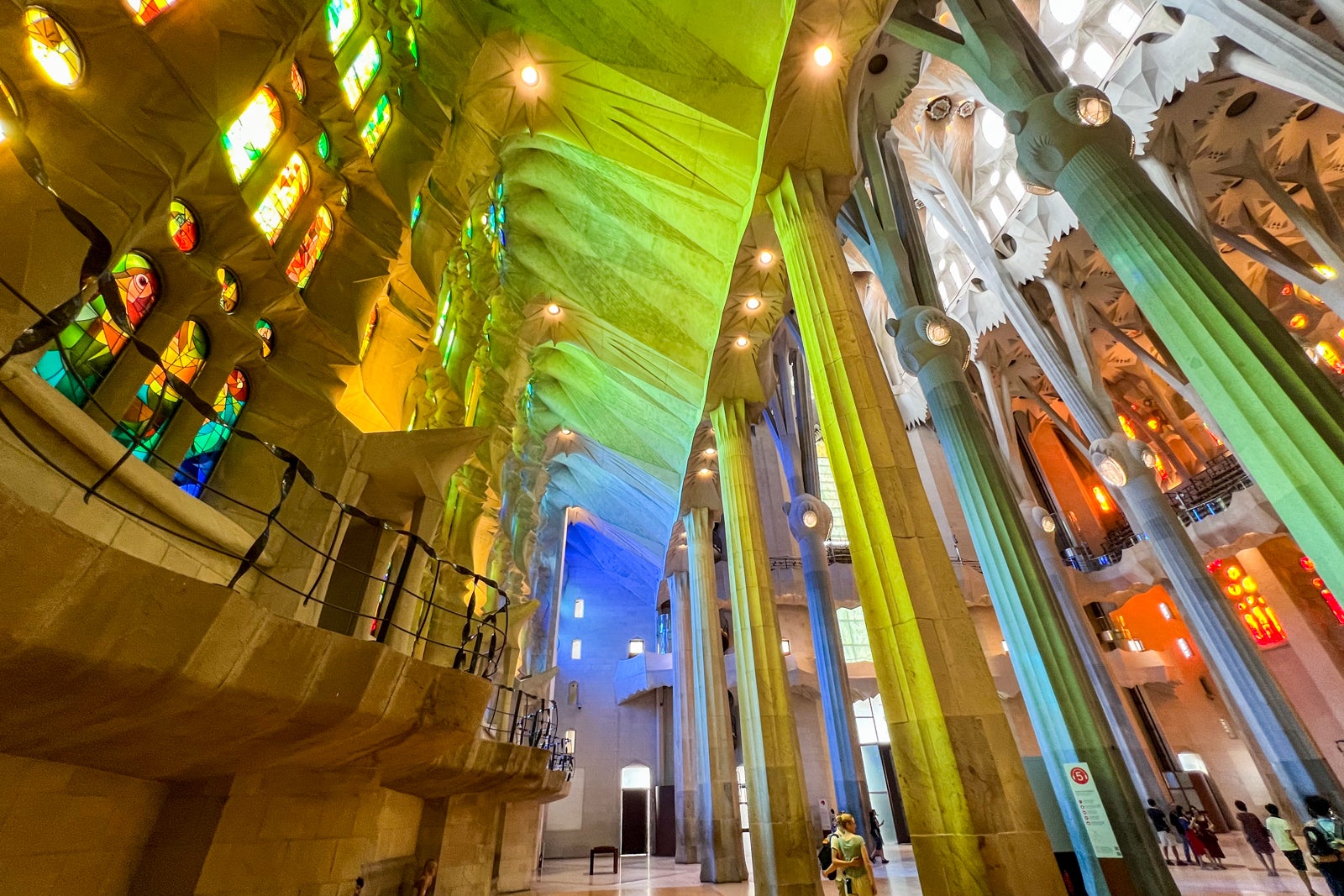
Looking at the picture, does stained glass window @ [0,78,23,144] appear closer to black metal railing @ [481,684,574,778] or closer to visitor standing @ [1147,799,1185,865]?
black metal railing @ [481,684,574,778]

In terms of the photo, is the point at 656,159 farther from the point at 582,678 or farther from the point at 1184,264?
the point at 582,678

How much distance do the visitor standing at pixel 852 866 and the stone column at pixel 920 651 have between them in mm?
464

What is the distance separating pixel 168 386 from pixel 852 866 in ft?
22.1

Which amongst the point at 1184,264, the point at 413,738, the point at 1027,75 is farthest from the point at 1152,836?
the point at 1027,75

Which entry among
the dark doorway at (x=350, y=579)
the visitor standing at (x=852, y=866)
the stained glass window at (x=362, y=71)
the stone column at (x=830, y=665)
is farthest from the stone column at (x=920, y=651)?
the stone column at (x=830, y=665)

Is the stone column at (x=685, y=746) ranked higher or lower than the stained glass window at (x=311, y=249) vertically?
lower

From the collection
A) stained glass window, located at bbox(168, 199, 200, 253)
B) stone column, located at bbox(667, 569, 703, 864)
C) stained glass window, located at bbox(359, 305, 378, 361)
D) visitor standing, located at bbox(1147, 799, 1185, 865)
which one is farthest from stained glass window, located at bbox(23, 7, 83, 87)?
stone column, located at bbox(667, 569, 703, 864)

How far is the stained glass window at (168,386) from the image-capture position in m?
4.65

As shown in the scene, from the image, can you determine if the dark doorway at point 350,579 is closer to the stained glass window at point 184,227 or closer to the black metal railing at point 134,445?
the black metal railing at point 134,445

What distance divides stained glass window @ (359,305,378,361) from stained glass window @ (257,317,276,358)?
839mm

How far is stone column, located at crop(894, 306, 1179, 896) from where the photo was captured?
7.10m

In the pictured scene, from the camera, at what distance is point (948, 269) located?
1781 cm

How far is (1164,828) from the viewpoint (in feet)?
34.1

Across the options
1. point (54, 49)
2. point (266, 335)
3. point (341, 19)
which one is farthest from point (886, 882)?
point (341, 19)
